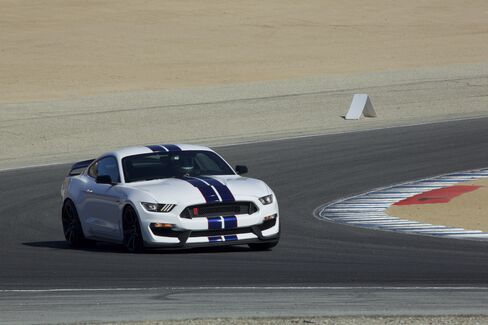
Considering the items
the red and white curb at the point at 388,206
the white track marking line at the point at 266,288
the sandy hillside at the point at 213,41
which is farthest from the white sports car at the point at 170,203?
the sandy hillside at the point at 213,41

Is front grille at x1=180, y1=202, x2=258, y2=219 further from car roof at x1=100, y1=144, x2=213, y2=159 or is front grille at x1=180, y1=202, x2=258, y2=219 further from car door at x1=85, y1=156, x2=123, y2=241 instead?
car roof at x1=100, y1=144, x2=213, y2=159

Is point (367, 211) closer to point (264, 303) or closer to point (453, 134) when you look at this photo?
point (264, 303)

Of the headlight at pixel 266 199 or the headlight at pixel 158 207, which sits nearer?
the headlight at pixel 158 207

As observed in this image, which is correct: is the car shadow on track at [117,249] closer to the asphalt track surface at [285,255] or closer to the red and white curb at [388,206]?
the asphalt track surface at [285,255]

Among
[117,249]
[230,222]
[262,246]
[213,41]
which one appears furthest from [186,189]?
[213,41]

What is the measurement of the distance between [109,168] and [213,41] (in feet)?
138

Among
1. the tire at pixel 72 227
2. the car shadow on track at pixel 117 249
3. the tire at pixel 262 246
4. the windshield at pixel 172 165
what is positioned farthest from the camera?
the tire at pixel 72 227

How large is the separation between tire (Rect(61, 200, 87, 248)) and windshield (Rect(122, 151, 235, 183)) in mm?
1081

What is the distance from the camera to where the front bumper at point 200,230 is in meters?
14.1

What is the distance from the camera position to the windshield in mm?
15219

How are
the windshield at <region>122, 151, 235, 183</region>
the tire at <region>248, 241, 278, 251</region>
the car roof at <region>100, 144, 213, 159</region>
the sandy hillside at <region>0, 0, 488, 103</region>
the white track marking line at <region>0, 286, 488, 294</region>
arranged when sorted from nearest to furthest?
1. the white track marking line at <region>0, 286, 488, 294</region>
2. the tire at <region>248, 241, 278, 251</region>
3. the windshield at <region>122, 151, 235, 183</region>
4. the car roof at <region>100, 144, 213, 159</region>
5. the sandy hillside at <region>0, 0, 488, 103</region>

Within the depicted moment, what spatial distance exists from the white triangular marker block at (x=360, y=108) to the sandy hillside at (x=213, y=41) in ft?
39.0

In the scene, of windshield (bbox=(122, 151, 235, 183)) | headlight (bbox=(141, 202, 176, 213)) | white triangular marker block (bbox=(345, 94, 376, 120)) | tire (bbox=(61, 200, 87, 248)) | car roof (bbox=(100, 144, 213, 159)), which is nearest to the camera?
headlight (bbox=(141, 202, 176, 213))

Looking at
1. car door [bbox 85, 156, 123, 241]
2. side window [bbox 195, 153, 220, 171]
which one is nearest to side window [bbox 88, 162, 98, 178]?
car door [bbox 85, 156, 123, 241]
